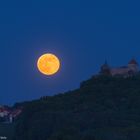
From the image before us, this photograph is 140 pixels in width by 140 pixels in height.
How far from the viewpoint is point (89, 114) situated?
43.1 m

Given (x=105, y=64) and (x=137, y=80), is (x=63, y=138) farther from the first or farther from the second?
(x=105, y=64)

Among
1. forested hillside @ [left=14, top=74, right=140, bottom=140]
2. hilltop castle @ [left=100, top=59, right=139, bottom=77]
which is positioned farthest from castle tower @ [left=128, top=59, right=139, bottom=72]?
forested hillside @ [left=14, top=74, right=140, bottom=140]

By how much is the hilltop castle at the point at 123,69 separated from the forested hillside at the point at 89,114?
35.4ft

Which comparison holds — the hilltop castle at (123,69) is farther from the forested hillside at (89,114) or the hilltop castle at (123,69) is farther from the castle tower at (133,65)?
the forested hillside at (89,114)

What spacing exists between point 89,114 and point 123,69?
123ft

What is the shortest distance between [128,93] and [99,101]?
248cm

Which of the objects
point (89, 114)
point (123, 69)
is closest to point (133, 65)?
point (123, 69)

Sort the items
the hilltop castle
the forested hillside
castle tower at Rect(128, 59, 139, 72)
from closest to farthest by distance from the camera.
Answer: the forested hillside, the hilltop castle, castle tower at Rect(128, 59, 139, 72)

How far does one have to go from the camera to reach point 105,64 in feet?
280

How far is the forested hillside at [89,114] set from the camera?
34.7m

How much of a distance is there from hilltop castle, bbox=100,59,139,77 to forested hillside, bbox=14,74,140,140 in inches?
425

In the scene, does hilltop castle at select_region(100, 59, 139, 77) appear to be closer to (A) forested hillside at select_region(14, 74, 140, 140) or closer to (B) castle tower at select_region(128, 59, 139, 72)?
(B) castle tower at select_region(128, 59, 139, 72)

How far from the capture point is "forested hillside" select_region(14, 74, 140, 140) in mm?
34656

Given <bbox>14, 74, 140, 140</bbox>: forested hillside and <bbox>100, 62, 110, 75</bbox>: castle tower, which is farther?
<bbox>100, 62, 110, 75</bbox>: castle tower
